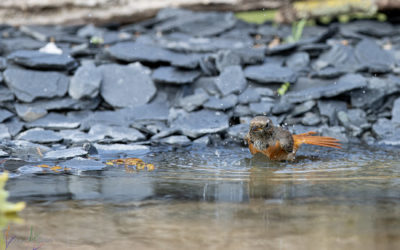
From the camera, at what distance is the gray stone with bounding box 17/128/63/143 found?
575 cm

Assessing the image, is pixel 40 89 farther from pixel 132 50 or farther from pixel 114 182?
pixel 114 182

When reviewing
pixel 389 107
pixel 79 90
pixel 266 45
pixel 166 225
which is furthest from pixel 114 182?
pixel 266 45

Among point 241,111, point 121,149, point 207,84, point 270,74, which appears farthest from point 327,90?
point 121,149

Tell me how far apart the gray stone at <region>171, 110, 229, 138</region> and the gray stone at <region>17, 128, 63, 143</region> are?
140 centimetres

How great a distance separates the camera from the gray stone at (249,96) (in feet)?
22.0

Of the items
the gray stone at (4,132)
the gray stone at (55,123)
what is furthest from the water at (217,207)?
the gray stone at (4,132)

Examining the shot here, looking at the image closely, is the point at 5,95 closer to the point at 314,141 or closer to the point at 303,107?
the point at 303,107

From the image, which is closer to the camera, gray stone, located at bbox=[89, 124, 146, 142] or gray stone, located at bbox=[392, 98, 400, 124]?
gray stone, located at bbox=[89, 124, 146, 142]

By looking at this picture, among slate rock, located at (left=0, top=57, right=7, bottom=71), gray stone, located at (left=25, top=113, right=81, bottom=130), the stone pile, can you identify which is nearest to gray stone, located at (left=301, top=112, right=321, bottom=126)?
the stone pile

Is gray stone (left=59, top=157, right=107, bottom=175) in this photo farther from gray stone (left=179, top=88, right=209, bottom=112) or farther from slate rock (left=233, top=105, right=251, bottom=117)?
slate rock (left=233, top=105, right=251, bottom=117)

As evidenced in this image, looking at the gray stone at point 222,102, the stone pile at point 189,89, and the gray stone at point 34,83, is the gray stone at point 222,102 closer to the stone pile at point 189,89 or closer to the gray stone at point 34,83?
the stone pile at point 189,89

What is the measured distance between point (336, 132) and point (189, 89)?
204 centimetres

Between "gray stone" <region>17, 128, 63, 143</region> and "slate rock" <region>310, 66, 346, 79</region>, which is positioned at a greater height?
"slate rock" <region>310, 66, 346, 79</region>

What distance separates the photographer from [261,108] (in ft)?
21.6
